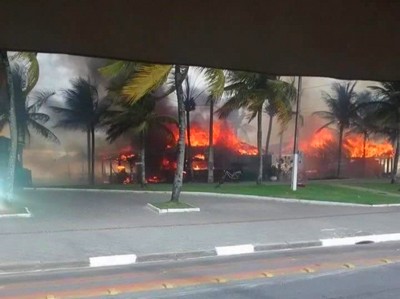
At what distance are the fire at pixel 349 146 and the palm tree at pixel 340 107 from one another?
52 centimetres

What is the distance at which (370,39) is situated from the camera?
2604 millimetres

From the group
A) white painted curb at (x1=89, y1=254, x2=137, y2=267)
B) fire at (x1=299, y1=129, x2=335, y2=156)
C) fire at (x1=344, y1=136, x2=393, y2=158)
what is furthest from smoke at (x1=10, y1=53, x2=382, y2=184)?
white painted curb at (x1=89, y1=254, x2=137, y2=267)

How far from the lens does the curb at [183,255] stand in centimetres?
694

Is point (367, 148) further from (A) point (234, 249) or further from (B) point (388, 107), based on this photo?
(A) point (234, 249)

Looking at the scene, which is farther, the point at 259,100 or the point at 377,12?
the point at 259,100

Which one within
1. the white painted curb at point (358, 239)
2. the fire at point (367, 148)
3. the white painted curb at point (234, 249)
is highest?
the fire at point (367, 148)

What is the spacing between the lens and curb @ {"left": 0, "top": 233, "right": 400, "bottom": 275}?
22.8 ft

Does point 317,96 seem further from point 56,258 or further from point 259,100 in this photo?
point 56,258

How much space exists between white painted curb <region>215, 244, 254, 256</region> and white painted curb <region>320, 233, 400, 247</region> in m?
1.44

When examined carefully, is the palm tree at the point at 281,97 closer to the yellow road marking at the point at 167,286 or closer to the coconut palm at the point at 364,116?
the coconut palm at the point at 364,116

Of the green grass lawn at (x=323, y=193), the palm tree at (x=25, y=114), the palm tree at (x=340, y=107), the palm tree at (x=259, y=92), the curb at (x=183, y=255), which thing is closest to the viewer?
the curb at (x=183, y=255)

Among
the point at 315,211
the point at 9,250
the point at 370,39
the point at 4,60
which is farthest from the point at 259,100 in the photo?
the point at 370,39

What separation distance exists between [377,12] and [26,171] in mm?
19399

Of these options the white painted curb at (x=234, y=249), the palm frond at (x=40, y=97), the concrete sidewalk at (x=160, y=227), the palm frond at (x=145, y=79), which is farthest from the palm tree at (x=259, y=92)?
the white painted curb at (x=234, y=249)
